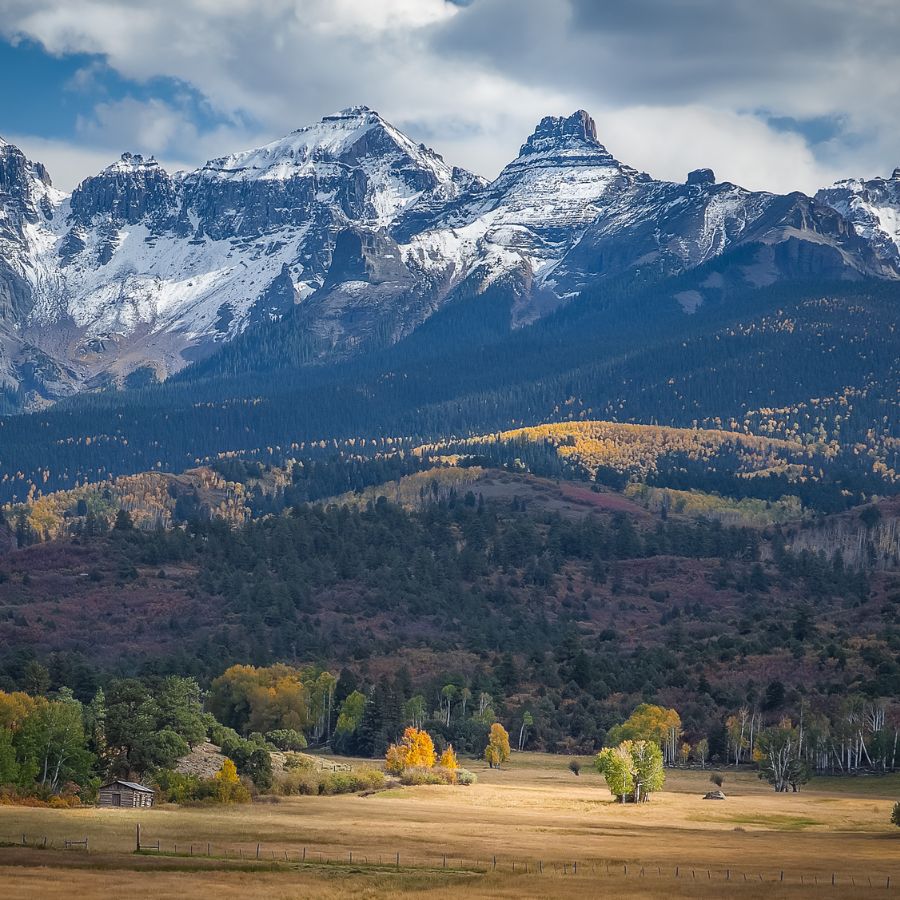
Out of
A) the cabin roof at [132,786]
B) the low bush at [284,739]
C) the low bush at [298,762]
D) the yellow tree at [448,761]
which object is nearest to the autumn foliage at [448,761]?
the yellow tree at [448,761]

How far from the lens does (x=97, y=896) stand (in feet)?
310

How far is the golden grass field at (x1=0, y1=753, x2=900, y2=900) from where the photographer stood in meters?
99.5

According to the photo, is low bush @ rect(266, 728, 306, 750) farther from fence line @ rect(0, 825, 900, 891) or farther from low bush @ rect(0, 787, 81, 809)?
fence line @ rect(0, 825, 900, 891)

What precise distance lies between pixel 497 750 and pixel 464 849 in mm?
81021

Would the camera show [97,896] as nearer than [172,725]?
Yes

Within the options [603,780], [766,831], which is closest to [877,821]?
[766,831]

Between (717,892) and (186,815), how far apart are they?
4493cm

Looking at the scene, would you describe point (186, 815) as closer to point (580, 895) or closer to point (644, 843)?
point (644, 843)

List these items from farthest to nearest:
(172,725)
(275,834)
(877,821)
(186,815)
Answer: (172,725) < (877,821) < (186,815) < (275,834)

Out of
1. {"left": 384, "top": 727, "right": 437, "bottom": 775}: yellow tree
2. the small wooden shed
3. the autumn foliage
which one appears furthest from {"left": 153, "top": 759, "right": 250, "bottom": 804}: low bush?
the autumn foliage

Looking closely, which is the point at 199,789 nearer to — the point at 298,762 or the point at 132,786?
the point at 132,786

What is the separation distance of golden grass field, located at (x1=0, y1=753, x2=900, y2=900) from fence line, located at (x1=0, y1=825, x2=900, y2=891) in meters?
0.18

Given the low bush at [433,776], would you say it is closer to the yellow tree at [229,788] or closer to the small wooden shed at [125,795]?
the yellow tree at [229,788]

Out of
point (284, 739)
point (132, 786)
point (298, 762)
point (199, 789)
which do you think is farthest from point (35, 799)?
point (284, 739)
